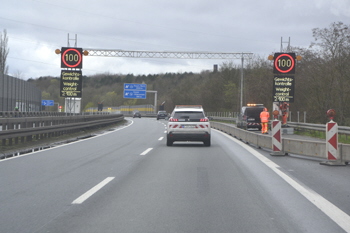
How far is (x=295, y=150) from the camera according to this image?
14234 mm

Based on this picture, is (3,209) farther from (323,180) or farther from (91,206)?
(323,180)

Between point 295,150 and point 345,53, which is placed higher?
point 345,53

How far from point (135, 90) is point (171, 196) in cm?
6946

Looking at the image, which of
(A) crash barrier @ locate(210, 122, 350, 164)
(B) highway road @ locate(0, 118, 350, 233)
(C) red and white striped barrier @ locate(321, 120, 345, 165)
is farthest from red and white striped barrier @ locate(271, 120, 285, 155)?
(C) red and white striped barrier @ locate(321, 120, 345, 165)

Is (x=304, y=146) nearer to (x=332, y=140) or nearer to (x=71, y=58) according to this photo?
(x=332, y=140)

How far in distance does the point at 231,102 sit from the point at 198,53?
72.1 ft

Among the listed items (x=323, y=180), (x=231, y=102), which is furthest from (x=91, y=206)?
(x=231, y=102)

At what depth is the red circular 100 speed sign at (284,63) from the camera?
32375mm

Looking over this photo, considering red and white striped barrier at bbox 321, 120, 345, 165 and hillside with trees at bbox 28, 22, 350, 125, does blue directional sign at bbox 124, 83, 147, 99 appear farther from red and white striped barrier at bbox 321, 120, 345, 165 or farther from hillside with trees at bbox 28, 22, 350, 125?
red and white striped barrier at bbox 321, 120, 345, 165

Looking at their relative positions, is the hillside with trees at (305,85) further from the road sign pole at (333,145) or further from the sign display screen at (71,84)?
the road sign pole at (333,145)

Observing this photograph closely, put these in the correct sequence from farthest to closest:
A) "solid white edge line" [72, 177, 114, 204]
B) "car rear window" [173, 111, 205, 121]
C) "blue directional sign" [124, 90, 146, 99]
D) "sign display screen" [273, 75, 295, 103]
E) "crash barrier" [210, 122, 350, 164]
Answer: "blue directional sign" [124, 90, 146, 99], "sign display screen" [273, 75, 295, 103], "car rear window" [173, 111, 205, 121], "crash barrier" [210, 122, 350, 164], "solid white edge line" [72, 177, 114, 204]

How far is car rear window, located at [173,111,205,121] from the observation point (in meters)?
17.7

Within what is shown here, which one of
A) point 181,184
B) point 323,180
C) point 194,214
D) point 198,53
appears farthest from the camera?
point 198,53

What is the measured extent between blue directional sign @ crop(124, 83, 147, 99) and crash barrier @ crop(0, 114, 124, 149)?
47.0 meters
